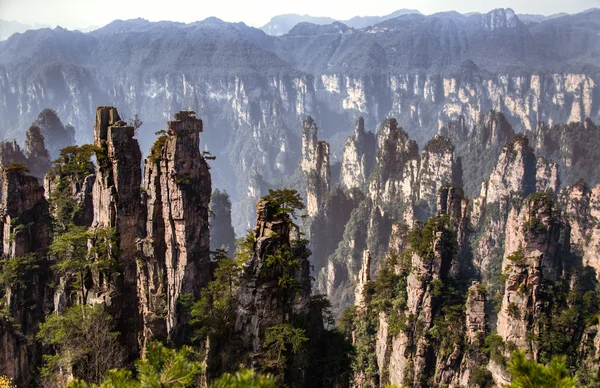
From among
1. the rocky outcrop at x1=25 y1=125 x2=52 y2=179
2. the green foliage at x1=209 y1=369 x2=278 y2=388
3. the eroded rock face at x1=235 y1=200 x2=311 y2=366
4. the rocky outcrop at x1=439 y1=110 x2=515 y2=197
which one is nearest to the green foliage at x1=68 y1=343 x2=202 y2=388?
the green foliage at x1=209 y1=369 x2=278 y2=388

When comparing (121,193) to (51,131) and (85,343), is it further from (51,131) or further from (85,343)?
(51,131)

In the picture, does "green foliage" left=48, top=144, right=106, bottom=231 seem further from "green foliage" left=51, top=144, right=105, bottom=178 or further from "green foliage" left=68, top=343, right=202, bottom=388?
"green foliage" left=68, top=343, right=202, bottom=388

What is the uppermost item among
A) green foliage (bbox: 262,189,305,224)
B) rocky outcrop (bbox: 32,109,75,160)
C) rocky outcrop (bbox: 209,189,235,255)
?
rocky outcrop (bbox: 32,109,75,160)

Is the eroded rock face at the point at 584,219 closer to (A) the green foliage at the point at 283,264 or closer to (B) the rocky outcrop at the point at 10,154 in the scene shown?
(A) the green foliage at the point at 283,264

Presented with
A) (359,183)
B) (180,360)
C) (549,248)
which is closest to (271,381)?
(180,360)

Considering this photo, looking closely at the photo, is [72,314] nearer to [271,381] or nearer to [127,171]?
[127,171]
